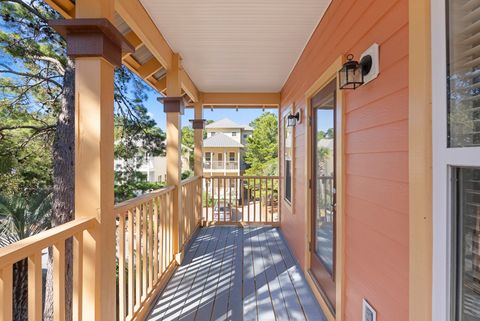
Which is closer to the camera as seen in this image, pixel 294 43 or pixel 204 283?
pixel 204 283

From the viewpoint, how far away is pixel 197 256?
362 centimetres

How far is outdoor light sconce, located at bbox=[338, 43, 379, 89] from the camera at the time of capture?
149cm

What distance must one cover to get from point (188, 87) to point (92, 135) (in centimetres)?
302

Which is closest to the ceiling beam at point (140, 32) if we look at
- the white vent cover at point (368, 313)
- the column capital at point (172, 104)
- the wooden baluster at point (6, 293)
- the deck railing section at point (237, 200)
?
the column capital at point (172, 104)

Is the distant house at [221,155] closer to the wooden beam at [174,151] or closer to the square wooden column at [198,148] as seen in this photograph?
the square wooden column at [198,148]

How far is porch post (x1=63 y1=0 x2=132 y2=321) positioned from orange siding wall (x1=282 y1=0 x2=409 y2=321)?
60.6 inches

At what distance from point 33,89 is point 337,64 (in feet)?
15.6

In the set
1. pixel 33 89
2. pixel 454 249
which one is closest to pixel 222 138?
pixel 33 89

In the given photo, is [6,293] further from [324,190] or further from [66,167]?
[66,167]

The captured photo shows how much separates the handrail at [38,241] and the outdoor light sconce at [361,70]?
1.79 m

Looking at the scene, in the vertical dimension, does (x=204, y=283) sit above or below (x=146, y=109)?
below

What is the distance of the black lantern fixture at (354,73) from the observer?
5.28 feet

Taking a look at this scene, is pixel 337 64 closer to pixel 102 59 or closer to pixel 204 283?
pixel 102 59

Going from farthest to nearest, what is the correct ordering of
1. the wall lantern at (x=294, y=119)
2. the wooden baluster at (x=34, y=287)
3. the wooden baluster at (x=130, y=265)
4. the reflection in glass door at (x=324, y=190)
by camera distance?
the wall lantern at (x=294, y=119) < the reflection in glass door at (x=324, y=190) < the wooden baluster at (x=130, y=265) < the wooden baluster at (x=34, y=287)
